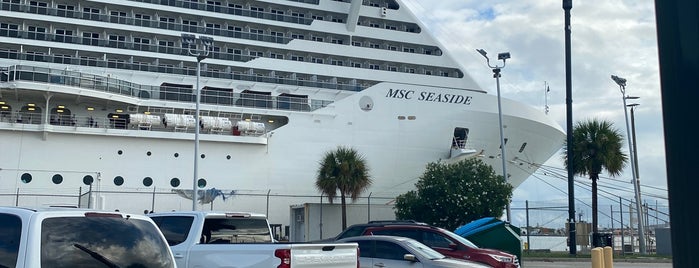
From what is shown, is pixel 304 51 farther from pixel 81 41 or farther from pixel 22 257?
pixel 22 257

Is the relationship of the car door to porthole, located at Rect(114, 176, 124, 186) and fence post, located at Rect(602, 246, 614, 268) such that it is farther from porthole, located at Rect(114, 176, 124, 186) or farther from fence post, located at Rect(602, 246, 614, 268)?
porthole, located at Rect(114, 176, 124, 186)

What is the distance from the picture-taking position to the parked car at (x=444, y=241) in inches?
589

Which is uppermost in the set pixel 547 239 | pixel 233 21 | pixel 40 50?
pixel 233 21

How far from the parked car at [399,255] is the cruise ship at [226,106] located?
16.4 metres

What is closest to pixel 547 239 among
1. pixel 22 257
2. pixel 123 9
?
pixel 123 9

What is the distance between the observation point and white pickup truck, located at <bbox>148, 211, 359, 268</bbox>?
25.8 feet

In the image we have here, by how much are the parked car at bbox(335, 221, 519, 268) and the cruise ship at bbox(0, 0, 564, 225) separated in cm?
1381

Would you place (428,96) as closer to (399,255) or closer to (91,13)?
(91,13)

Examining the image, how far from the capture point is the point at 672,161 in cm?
269

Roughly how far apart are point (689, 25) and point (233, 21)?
1499 inches

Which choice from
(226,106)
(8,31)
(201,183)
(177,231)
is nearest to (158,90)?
(226,106)

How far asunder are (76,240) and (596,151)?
27592mm

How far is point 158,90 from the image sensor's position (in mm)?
35062

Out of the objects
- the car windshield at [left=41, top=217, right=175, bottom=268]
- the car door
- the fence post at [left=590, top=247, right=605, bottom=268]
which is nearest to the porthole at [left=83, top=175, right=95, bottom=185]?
the car door
